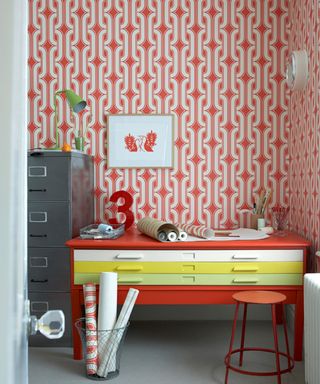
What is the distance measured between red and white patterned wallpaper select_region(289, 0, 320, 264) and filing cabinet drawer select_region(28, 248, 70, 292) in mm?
1597

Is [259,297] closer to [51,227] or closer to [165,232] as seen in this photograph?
[165,232]

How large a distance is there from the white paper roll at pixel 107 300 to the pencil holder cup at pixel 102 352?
2.0 inches

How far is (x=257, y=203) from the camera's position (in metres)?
3.85

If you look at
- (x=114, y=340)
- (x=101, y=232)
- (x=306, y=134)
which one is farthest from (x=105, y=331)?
(x=306, y=134)

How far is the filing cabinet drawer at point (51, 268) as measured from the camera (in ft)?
10.9

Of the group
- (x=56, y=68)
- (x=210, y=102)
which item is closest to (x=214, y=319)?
(x=210, y=102)

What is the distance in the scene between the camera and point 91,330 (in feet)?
9.56

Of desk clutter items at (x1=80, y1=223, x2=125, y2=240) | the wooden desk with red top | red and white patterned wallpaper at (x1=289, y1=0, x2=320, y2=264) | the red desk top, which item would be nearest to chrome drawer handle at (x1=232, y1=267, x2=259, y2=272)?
the wooden desk with red top

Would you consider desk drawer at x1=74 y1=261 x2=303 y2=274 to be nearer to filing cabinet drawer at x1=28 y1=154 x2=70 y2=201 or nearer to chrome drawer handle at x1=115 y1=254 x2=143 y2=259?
chrome drawer handle at x1=115 y1=254 x2=143 y2=259

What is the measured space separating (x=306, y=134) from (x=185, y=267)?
1199 mm

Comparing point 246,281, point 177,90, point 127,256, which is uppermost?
point 177,90

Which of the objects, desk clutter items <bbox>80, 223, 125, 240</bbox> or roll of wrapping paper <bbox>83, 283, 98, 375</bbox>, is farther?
desk clutter items <bbox>80, 223, 125, 240</bbox>

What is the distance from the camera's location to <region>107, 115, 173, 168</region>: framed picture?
3.88 m

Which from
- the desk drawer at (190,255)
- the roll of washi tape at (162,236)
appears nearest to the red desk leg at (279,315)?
the desk drawer at (190,255)
